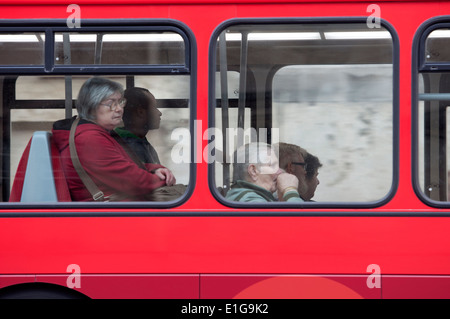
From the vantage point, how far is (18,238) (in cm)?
366

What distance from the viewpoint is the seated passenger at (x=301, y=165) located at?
3719 mm

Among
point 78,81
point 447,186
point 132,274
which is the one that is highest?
point 78,81

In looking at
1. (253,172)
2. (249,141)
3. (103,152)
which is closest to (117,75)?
(103,152)

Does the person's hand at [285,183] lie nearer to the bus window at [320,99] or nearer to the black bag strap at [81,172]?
the bus window at [320,99]

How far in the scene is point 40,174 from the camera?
379 centimetres

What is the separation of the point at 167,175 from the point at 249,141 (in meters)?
0.53

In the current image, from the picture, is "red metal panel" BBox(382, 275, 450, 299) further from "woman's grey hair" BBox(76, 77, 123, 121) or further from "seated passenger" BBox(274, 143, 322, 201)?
"woman's grey hair" BBox(76, 77, 123, 121)

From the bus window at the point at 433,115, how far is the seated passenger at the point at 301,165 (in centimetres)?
59

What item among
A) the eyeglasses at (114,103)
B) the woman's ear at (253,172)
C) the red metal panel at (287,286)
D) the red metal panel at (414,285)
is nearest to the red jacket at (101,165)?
the eyeglasses at (114,103)

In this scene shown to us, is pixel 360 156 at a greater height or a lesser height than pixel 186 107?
lesser

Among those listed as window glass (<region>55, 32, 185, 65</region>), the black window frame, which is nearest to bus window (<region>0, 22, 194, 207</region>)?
window glass (<region>55, 32, 185, 65</region>)
